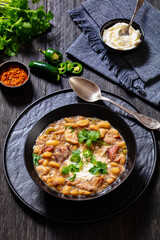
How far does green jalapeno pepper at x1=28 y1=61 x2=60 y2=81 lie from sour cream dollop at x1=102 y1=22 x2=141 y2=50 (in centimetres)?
85

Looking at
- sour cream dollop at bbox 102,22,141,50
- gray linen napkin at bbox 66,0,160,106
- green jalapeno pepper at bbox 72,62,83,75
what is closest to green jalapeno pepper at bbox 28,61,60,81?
green jalapeno pepper at bbox 72,62,83,75

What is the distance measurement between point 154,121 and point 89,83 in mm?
975

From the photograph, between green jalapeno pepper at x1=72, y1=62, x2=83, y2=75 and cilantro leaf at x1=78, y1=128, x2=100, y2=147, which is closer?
cilantro leaf at x1=78, y1=128, x2=100, y2=147

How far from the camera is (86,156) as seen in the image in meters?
3.71

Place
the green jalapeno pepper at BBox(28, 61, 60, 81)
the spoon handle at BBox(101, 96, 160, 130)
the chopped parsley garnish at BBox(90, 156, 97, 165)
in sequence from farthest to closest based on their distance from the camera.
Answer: the green jalapeno pepper at BBox(28, 61, 60, 81)
the spoon handle at BBox(101, 96, 160, 130)
the chopped parsley garnish at BBox(90, 156, 97, 165)

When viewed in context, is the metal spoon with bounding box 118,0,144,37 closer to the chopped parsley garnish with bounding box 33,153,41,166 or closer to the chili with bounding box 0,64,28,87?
the chili with bounding box 0,64,28,87

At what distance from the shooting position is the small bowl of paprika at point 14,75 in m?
4.37

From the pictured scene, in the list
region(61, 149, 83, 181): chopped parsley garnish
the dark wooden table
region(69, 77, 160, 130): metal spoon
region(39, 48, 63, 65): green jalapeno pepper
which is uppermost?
region(39, 48, 63, 65): green jalapeno pepper

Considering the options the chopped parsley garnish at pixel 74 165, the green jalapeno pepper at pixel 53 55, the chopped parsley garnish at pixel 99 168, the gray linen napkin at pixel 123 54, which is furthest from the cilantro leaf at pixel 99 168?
the green jalapeno pepper at pixel 53 55

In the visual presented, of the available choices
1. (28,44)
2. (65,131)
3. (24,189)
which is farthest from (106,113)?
(28,44)

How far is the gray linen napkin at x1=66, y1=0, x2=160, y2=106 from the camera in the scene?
4539 millimetres

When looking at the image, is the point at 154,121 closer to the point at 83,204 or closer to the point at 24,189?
the point at 83,204

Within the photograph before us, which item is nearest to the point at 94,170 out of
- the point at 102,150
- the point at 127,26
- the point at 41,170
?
the point at 102,150

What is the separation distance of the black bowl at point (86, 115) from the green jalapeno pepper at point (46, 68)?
735 millimetres
